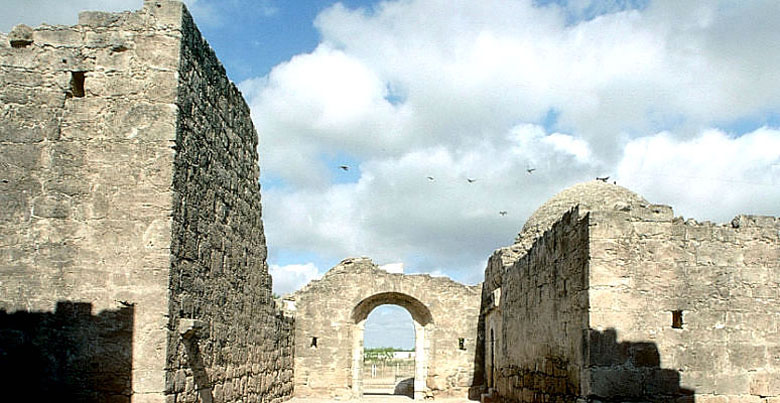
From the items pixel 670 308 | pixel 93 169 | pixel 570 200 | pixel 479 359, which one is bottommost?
pixel 479 359

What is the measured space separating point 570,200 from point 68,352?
42.4 ft

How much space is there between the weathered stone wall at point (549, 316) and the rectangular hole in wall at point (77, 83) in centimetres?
553

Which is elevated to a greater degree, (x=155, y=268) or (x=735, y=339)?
(x=155, y=268)

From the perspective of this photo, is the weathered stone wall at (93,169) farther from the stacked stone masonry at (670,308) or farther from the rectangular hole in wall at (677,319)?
the rectangular hole in wall at (677,319)

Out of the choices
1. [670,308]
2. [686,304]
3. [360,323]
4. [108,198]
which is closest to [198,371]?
[108,198]

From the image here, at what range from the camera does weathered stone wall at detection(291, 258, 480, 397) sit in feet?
61.8

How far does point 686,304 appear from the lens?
7969 millimetres

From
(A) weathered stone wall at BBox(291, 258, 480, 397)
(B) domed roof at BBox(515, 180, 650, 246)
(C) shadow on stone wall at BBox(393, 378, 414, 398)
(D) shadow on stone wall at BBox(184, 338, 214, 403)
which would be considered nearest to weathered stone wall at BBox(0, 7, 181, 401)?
(D) shadow on stone wall at BBox(184, 338, 214, 403)

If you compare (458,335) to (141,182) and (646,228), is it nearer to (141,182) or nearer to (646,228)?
(646,228)

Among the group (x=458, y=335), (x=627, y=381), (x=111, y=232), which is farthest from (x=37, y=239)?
(x=458, y=335)

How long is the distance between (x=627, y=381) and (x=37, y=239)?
6130mm

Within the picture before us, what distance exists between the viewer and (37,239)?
264 inches

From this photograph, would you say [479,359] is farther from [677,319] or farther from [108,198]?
[108,198]

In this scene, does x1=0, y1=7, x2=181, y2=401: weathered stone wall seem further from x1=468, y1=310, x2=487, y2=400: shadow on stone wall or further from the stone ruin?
x1=468, y1=310, x2=487, y2=400: shadow on stone wall
